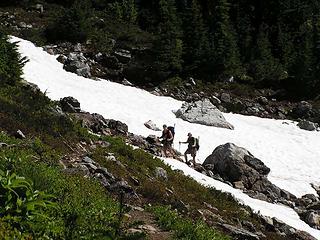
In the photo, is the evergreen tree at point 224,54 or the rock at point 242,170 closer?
the rock at point 242,170

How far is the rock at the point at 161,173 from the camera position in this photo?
55.5 feet

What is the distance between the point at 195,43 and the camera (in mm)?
47719

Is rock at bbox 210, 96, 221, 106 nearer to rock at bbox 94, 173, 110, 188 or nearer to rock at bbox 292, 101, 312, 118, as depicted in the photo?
rock at bbox 292, 101, 312, 118

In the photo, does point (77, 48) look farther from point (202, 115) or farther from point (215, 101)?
point (202, 115)

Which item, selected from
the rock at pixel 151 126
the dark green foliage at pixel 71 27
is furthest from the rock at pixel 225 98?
the rock at pixel 151 126

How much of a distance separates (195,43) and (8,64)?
86.8ft

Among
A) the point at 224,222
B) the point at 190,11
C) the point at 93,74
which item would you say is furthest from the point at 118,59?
the point at 224,222

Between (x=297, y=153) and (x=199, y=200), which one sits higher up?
(x=199, y=200)

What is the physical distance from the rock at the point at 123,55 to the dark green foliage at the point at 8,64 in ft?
66.9

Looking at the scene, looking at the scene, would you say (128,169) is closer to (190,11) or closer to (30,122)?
(30,122)

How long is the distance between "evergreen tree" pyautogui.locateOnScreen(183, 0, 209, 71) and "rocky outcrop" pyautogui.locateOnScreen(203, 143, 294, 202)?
23.4m

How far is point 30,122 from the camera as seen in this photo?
51.8ft

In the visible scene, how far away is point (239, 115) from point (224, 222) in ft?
87.3

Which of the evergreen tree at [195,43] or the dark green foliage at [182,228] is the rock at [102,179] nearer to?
the dark green foliage at [182,228]
